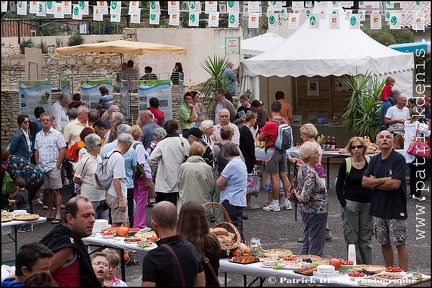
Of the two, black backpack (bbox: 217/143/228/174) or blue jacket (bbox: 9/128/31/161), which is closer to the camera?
black backpack (bbox: 217/143/228/174)

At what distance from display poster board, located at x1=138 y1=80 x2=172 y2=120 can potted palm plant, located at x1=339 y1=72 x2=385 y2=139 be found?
13.2ft

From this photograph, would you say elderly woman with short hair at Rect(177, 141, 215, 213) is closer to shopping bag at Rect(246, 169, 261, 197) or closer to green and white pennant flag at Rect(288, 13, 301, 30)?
shopping bag at Rect(246, 169, 261, 197)

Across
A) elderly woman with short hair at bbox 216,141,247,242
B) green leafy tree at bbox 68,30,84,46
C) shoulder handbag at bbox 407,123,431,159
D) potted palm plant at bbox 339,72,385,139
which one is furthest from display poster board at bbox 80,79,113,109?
elderly woman with short hair at bbox 216,141,247,242

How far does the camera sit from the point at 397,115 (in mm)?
16562

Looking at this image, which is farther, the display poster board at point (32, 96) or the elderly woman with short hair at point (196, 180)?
the display poster board at point (32, 96)

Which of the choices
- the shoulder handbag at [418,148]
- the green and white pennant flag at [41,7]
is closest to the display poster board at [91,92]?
the green and white pennant flag at [41,7]

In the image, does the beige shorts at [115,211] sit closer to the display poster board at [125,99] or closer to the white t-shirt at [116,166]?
the white t-shirt at [116,166]

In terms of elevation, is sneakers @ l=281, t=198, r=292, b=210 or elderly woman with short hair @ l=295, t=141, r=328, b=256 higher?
elderly woman with short hair @ l=295, t=141, r=328, b=256

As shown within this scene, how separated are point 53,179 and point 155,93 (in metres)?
5.43

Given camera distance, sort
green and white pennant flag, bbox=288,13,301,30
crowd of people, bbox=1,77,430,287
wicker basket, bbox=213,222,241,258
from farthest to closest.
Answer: green and white pennant flag, bbox=288,13,301,30 → wicker basket, bbox=213,222,241,258 → crowd of people, bbox=1,77,430,287

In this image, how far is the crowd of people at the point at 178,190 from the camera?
19.3 feet

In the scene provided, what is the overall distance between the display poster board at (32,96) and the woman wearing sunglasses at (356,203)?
9.07 m

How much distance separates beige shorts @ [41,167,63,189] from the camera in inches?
499

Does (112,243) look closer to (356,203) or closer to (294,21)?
(356,203)
